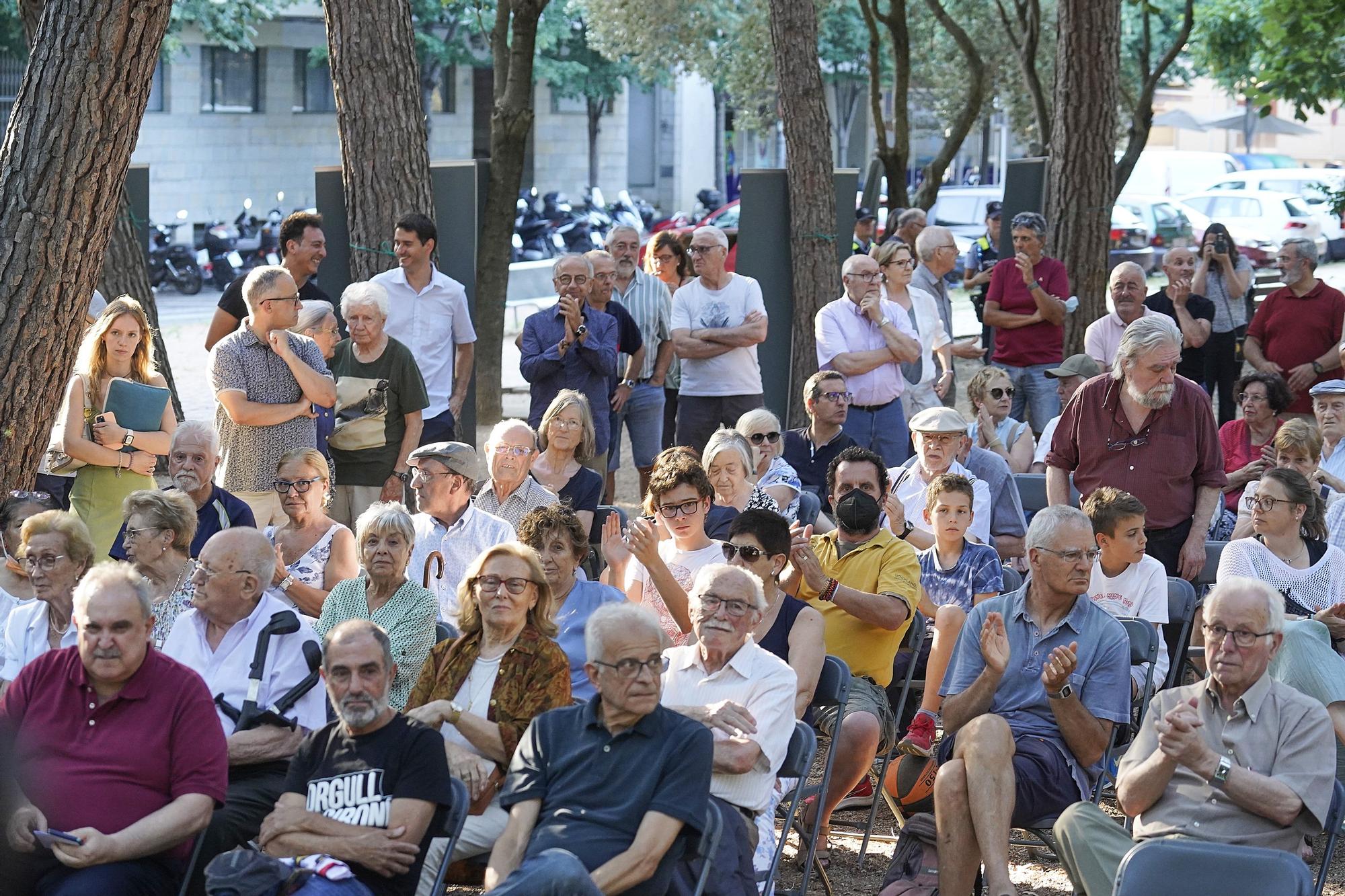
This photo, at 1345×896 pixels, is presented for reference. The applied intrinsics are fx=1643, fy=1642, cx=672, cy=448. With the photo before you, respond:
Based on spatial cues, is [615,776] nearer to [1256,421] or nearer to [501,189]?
[1256,421]

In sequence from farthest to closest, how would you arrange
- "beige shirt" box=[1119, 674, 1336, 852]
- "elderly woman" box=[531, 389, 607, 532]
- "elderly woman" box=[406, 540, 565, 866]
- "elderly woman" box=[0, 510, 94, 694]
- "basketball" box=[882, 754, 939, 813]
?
"elderly woman" box=[531, 389, 607, 532] < "basketball" box=[882, 754, 939, 813] < "elderly woman" box=[0, 510, 94, 694] < "elderly woman" box=[406, 540, 565, 866] < "beige shirt" box=[1119, 674, 1336, 852]

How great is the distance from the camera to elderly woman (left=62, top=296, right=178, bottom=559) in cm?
676

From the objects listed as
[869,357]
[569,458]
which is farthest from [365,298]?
[869,357]

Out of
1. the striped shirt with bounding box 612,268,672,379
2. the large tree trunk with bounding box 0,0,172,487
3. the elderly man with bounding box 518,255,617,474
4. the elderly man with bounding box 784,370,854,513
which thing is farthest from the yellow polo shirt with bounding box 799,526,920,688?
the striped shirt with bounding box 612,268,672,379

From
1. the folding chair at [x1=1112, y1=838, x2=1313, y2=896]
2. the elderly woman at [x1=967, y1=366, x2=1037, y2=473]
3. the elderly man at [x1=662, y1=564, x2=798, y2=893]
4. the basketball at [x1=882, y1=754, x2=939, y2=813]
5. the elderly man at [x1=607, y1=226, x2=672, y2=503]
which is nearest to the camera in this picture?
the folding chair at [x1=1112, y1=838, x2=1313, y2=896]

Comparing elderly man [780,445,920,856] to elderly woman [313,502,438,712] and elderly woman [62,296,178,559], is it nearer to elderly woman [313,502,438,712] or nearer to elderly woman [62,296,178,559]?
elderly woman [313,502,438,712]

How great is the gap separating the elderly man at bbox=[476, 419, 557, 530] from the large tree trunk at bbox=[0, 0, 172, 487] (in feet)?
5.57

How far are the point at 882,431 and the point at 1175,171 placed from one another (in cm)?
3464

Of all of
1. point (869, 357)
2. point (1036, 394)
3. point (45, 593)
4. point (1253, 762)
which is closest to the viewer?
point (1253, 762)

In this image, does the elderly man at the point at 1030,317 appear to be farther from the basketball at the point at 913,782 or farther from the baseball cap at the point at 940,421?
the basketball at the point at 913,782

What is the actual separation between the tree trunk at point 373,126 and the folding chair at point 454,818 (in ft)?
17.9

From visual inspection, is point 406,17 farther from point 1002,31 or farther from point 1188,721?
point 1002,31

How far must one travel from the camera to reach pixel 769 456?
7.37 metres

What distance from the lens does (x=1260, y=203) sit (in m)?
32.7
